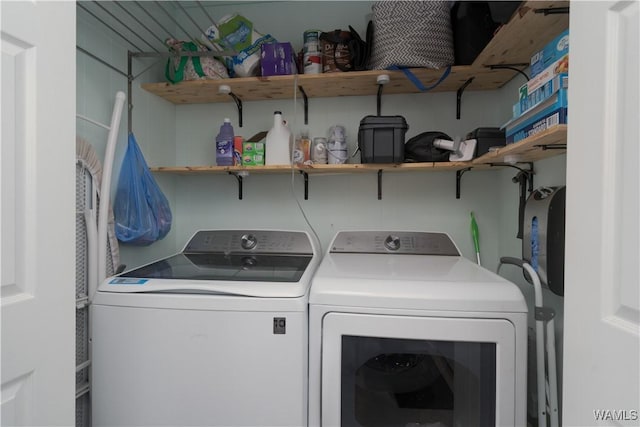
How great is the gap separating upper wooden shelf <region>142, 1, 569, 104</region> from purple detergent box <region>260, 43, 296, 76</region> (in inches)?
2.1

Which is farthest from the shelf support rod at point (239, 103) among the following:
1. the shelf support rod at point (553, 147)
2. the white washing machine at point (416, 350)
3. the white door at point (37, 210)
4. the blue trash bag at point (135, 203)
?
the shelf support rod at point (553, 147)

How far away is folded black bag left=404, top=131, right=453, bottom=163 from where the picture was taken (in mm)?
1623

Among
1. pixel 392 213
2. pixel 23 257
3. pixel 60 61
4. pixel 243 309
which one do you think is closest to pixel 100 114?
pixel 60 61

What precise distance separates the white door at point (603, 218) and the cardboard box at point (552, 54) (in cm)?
37

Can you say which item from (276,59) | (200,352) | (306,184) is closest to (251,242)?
(306,184)

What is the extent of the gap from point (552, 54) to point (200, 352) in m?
1.54

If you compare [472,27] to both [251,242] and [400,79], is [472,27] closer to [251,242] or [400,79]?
[400,79]

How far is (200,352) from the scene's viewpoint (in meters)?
1.06

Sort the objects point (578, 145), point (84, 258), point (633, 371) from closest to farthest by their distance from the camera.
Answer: point (633, 371) < point (578, 145) < point (84, 258)

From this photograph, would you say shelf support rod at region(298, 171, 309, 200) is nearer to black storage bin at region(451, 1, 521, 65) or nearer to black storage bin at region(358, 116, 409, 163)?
Result: black storage bin at region(358, 116, 409, 163)

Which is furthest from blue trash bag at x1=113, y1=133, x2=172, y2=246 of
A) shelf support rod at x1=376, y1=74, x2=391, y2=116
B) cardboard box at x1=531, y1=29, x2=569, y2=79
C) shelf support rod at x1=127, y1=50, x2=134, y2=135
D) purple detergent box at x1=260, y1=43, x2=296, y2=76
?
cardboard box at x1=531, y1=29, x2=569, y2=79

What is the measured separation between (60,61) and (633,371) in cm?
129

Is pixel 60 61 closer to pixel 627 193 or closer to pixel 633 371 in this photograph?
pixel 627 193

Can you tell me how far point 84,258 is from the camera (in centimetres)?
133
